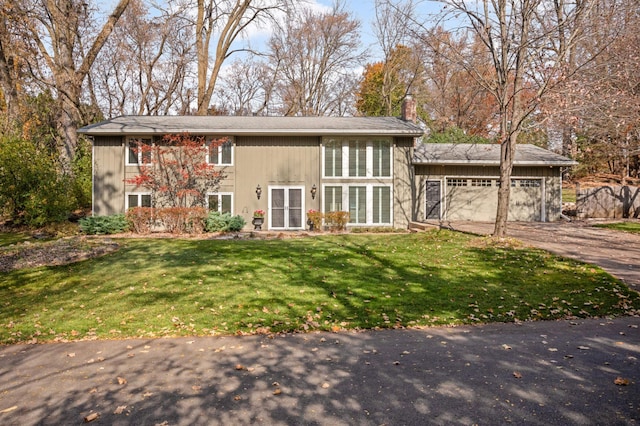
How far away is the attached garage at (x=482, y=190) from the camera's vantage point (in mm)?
20703

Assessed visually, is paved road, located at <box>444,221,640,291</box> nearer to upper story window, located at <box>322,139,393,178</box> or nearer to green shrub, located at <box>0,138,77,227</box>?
upper story window, located at <box>322,139,393,178</box>

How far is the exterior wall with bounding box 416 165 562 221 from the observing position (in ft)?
68.0

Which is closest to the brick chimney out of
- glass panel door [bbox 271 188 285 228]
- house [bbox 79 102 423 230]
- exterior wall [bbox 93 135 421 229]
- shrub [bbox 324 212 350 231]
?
house [bbox 79 102 423 230]

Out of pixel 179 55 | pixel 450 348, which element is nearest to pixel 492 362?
pixel 450 348

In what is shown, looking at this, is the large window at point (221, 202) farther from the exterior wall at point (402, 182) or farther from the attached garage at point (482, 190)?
the attached garage at point (482, 190)

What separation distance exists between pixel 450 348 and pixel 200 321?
11.7ft

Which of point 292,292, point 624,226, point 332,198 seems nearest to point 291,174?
point 332,198

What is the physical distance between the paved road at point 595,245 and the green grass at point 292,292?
0.59 metres

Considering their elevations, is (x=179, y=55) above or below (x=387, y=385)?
above

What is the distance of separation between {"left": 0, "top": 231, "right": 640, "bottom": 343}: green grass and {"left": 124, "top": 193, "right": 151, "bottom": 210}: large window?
23.2 ft

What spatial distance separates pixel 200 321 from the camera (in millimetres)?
6508

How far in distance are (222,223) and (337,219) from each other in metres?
4.46

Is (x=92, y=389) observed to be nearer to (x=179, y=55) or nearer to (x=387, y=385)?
(x=387, y=385)

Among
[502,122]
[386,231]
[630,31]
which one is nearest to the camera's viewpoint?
[502,122]
